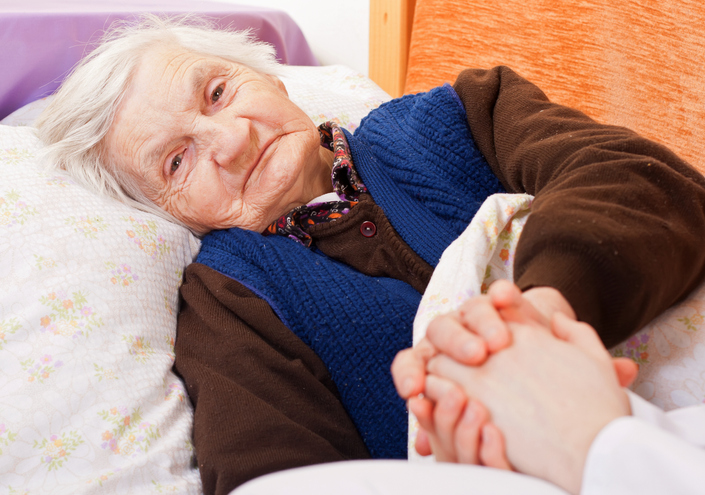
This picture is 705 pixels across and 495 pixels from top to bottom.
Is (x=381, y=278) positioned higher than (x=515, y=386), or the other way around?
(x=515, y=386)

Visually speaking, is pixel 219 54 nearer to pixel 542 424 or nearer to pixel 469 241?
pixel 469 241

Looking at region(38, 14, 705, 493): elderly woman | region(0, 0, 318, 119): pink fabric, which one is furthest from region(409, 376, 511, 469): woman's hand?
region(0, 0, 318, 119): pink fabric

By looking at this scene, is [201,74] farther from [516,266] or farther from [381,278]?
[516,266]

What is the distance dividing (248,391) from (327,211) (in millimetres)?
371

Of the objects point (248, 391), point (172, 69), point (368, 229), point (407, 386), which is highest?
point (172, 69)

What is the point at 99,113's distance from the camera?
0.98 meters

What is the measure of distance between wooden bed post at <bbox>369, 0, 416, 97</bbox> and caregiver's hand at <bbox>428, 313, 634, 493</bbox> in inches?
55.6

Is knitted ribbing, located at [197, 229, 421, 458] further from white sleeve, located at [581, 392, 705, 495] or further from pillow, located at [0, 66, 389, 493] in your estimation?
white sleeve, located at [581, 392, 705, 495]

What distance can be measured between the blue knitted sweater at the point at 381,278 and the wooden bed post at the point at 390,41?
27.0 inches

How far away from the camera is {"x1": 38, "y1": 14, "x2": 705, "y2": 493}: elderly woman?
570 mm

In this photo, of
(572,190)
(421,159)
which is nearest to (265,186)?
(421,159)

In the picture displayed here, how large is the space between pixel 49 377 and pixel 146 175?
1.42 feet

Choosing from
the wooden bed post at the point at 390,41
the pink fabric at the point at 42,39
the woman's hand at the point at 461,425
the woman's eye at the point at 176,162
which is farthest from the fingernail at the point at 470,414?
the wooden bed post at the point at 390,41

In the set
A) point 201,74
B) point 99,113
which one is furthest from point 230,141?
point 99,113
